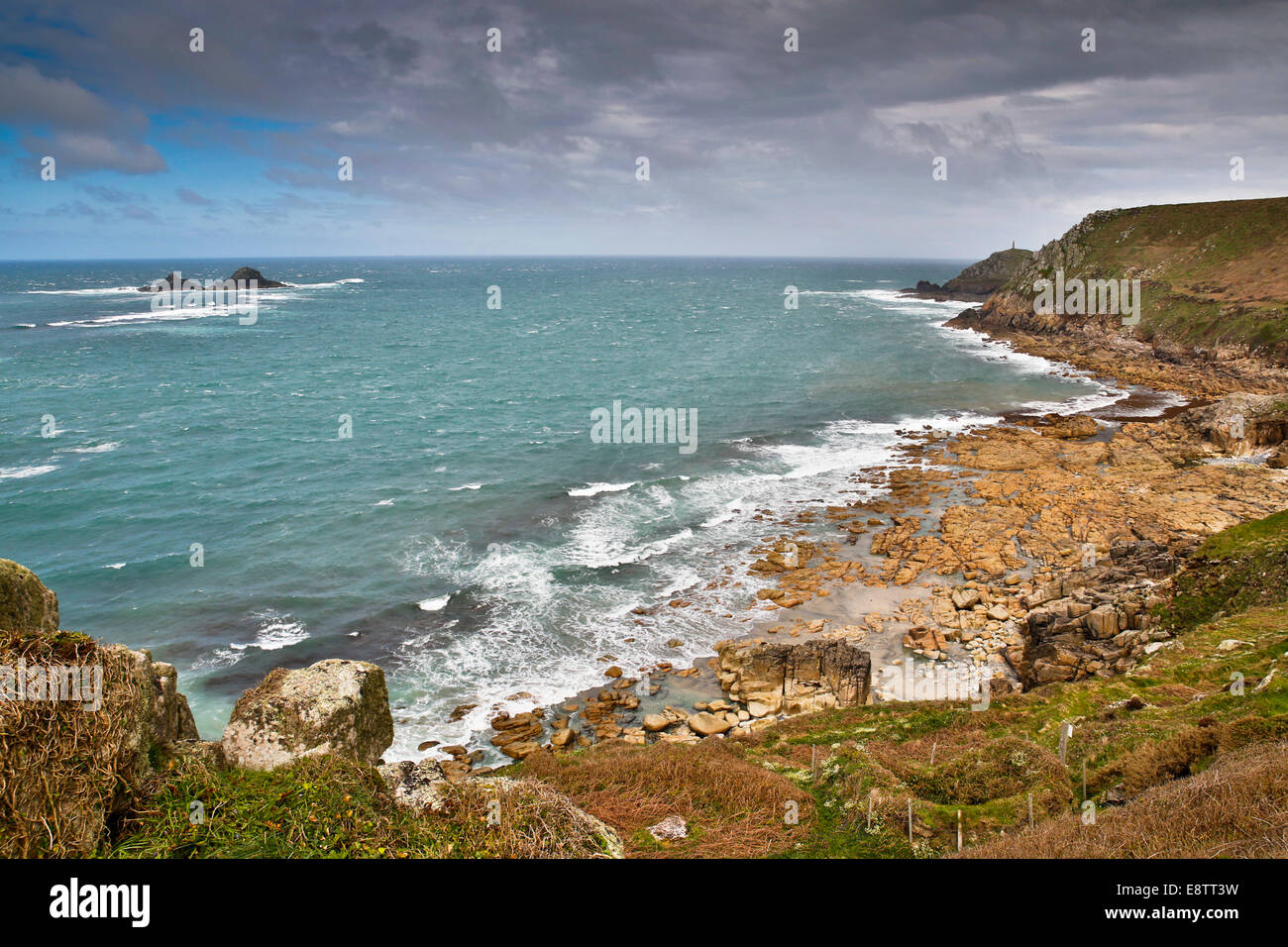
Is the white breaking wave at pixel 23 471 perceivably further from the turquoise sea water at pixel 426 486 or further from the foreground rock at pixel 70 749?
the foreground rock at pixel 70 749

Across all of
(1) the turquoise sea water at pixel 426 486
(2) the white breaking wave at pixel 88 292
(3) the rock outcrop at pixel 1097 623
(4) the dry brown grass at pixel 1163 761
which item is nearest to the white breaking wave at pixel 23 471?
(1) the turquoise sea water at pixel 426 486

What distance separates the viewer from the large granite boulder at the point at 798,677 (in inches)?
912

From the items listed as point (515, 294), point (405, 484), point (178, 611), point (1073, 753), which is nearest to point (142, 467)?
point (405, 484)

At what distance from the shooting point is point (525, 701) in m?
24.4

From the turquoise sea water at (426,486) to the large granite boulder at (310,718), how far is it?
10.5m

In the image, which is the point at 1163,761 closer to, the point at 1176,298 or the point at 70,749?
the point at 70,749

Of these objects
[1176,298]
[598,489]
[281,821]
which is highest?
[1176,298]

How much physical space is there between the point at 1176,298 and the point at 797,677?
3182 inches

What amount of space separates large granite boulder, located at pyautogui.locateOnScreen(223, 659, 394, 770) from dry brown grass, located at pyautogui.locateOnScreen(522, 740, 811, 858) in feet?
10.2

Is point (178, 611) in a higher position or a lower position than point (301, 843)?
lower

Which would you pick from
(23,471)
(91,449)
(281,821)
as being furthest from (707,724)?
(91,449)

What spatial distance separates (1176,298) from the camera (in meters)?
78.9

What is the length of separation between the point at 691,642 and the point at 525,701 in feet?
22.3
